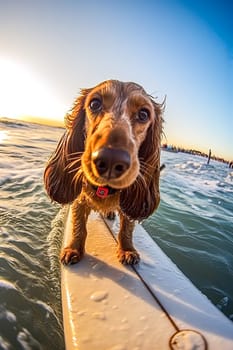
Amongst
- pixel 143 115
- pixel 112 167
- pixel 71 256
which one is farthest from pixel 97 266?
pixel 143 115

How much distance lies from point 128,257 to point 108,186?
34.8 inches

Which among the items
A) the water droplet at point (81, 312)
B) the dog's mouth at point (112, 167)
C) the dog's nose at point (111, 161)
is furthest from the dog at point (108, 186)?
the water droplet at point (81, 312)

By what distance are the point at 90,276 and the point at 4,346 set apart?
2.89 ft

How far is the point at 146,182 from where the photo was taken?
2.87 meters

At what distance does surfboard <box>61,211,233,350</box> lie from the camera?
6.24ft

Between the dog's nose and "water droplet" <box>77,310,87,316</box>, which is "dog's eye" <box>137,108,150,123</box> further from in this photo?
"water droplet" <box>77,310,87,316</box>

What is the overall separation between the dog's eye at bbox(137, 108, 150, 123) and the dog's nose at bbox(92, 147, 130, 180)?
2.72ft

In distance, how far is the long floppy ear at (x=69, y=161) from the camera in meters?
2.88

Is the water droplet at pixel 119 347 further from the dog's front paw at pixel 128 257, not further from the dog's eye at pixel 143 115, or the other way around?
the dog's eye at pixel 143 115

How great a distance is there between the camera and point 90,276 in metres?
2.60

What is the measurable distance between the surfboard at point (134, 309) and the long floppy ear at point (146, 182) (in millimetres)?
551

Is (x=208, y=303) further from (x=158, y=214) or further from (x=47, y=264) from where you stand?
(x=158, y=214)

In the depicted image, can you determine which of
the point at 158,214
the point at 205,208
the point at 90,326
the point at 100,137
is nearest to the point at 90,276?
the point at 90,326

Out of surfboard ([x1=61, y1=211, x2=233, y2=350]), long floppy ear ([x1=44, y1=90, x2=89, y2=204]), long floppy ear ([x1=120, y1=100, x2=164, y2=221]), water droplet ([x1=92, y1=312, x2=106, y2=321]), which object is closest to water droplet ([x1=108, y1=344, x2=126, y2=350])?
surfboard ([x1=61, y1=211, x2=233, y2=350])
